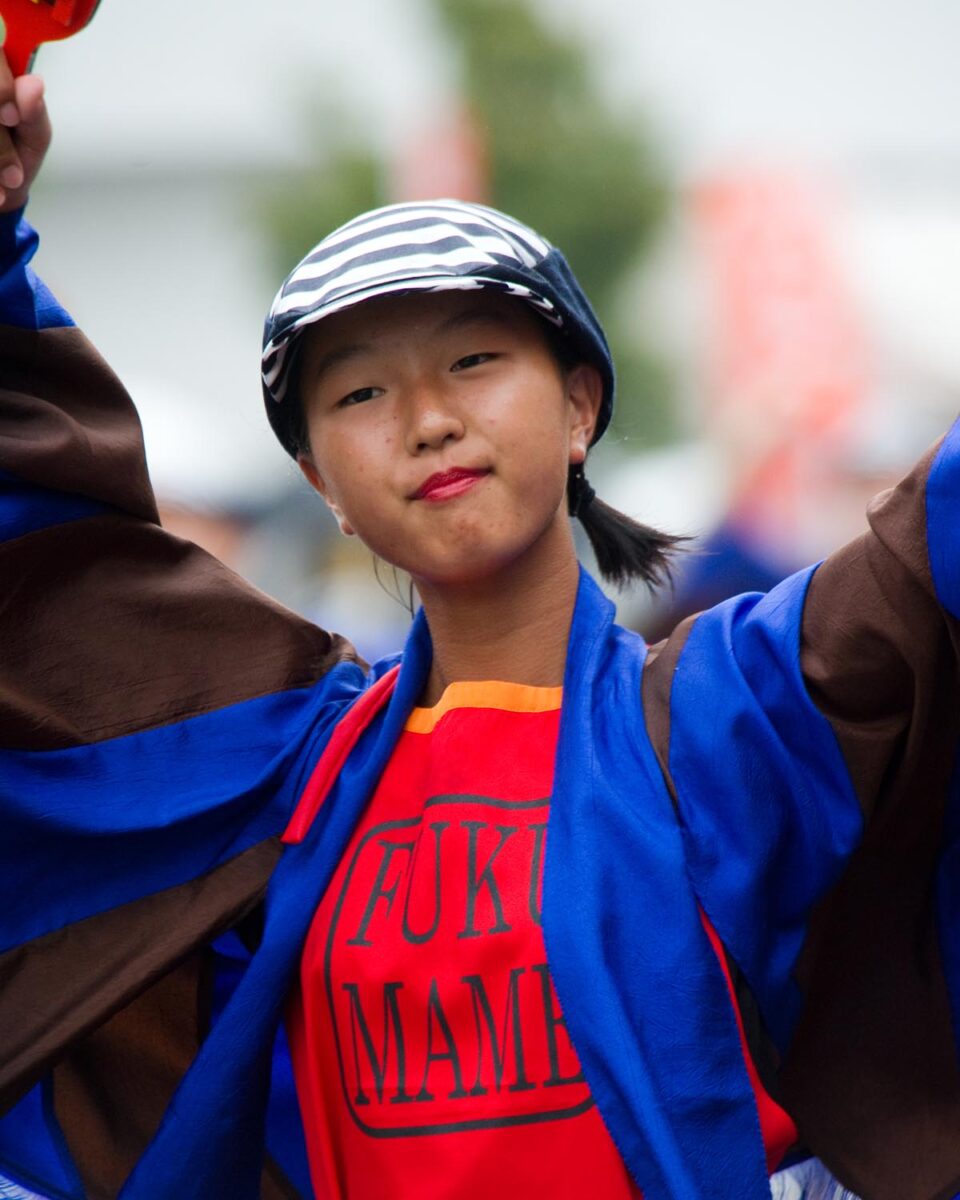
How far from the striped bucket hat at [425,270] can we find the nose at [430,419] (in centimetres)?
11

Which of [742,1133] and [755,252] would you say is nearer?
[742,1133]

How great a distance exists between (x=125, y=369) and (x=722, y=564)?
1073cm

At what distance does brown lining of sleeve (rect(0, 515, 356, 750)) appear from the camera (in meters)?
1.95

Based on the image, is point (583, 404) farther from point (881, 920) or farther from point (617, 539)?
point (881, 920)

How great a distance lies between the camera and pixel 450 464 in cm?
181

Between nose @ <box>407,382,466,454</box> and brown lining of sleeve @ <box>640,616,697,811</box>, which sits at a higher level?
nose @ <box>407,382,466,454</box>

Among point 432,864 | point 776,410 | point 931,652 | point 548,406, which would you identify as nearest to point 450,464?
point 548,406

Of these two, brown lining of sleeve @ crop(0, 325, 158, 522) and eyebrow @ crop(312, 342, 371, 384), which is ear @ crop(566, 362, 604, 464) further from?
brown lining of sleeve @ crop(0, 325, 158, 522)

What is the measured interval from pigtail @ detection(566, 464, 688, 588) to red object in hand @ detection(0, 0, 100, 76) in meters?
0.84

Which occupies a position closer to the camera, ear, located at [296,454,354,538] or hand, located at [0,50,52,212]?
hand, located at [0,50,52,212]

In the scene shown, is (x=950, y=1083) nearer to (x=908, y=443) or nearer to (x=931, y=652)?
(x=931, y=652)

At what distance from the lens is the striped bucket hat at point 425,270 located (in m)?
1.82

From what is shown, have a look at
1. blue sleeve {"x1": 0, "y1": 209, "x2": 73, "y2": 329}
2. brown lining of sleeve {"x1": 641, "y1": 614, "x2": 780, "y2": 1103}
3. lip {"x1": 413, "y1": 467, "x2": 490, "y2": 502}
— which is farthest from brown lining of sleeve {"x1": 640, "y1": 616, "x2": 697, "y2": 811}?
blue sleeve {"x1": 0, "y1": 209, "x2": 73, "y2": 329}

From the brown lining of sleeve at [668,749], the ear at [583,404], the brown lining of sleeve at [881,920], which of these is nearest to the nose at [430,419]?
the ear at [583,404]
